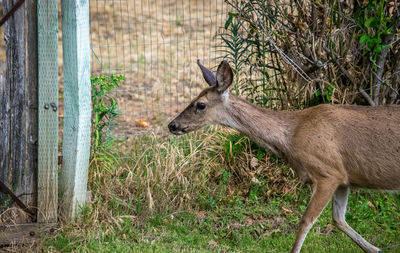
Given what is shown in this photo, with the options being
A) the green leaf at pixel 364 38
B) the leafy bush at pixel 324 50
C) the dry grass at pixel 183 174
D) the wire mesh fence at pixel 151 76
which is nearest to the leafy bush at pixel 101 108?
the dry grass at pixel 183 174

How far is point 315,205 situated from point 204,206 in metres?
1.53

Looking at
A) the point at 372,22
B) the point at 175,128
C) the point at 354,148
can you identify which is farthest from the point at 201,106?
the point at 372,22

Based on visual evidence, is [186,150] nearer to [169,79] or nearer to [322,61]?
[322,61]

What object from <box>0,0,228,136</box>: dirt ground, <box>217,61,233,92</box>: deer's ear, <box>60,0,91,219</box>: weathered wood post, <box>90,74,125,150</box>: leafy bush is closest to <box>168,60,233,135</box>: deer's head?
<box>217,61,233,92</box>: deer's ear

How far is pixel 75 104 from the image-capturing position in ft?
19.0

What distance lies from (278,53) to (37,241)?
346cm

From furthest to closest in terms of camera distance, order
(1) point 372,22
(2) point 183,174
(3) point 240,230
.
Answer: (2) point 183,174 → (3) point 240,230 → (1) point 372,22

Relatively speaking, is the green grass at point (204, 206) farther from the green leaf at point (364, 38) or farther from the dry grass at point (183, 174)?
the green leaf at point (364, 38)

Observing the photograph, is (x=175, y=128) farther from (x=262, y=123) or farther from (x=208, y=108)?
(x=262, y=123)

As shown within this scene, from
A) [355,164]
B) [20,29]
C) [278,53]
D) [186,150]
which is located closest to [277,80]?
[278,53]

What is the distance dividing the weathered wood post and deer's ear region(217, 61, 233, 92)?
4.25 feet

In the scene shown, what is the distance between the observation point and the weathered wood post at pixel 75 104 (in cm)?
569

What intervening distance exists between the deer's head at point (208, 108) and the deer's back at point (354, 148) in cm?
83

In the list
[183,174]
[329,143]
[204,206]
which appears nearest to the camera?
[329,143]
